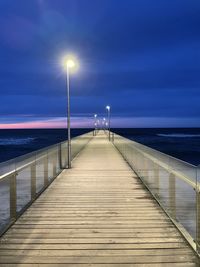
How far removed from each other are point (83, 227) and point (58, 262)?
205cm

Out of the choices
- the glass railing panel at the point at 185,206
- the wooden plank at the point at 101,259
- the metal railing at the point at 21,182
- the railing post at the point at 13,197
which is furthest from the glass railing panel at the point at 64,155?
the wooden plank at the point at 101,259

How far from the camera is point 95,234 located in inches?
299

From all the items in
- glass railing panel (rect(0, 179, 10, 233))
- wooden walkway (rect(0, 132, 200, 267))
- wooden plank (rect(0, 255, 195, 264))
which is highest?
glass railing panel (rect(0, 179, 10, 233))

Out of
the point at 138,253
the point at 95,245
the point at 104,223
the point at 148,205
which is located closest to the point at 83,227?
the point at 104,223

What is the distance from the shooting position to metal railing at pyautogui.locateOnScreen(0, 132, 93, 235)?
7742 millimetres

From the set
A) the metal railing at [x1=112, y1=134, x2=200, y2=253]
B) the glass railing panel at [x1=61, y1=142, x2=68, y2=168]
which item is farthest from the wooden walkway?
the glass railing panel at [x1=61, y1=142, x2=68, y2=168]

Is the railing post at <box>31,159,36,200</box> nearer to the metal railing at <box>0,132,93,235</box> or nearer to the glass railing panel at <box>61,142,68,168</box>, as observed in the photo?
the metal railing at <box>0,132,93,235</box>

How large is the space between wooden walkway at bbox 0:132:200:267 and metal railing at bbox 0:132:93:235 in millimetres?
210

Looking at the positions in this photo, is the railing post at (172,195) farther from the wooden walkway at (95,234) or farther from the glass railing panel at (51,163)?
the glass railing panel at (51,163)

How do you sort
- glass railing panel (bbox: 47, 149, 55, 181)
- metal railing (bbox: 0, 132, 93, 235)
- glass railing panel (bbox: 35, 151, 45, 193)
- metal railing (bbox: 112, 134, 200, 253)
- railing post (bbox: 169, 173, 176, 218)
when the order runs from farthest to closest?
glass railing panel (bbox: 47, 149, 55, 181) → glass railing panel (bbox: 35, 151, 45, 193) → railing post (bbox: 169, 173, 176, 218) → metal railing (bbox: 0, 132, 93, 235) → metal railing (bbox: 112, 134, 200, 253)

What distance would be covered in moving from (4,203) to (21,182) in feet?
3.83

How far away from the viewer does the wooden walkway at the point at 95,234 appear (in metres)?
6.21

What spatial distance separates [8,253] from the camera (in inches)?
255

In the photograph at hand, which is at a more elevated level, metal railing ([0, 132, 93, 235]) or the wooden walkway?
metal railing ([0, 132, 93, 235])
